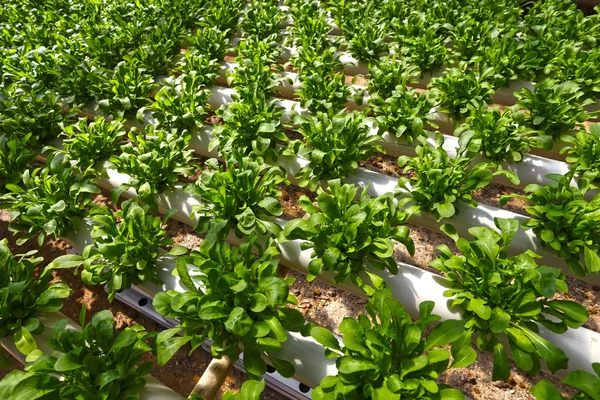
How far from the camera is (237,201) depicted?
104 inches

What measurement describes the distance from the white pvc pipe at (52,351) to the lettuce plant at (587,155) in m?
3.12

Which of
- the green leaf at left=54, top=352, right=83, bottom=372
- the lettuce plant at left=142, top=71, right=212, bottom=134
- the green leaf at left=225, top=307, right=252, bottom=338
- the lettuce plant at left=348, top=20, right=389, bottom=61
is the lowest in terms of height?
the green leaf at left=54, top=352, right=83, bottom=372

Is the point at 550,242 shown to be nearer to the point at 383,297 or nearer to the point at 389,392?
the point at 383,297

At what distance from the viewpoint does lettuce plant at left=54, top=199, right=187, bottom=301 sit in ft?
8.08

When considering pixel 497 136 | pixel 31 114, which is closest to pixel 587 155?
pixel 497 136

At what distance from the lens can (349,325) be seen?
1877 millimetres

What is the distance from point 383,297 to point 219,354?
106 centimetres

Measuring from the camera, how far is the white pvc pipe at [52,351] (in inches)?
82.2

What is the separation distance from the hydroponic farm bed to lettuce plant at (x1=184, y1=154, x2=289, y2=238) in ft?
0.05

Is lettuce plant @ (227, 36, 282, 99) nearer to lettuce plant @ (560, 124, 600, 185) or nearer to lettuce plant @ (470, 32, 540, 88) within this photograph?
lettuce plant @ (470, 32, 540, 88)

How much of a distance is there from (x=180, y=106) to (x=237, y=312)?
246 centimetres

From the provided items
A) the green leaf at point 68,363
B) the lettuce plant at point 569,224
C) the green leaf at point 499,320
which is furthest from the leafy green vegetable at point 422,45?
the green leaf at point 68,363

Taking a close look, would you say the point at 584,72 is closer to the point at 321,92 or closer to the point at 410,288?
the point at 321,92

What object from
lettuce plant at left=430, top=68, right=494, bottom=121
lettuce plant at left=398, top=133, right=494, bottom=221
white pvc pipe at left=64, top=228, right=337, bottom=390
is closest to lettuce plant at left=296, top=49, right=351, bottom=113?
lettuce plant at left=430, top=68, right=494, bottom=121
